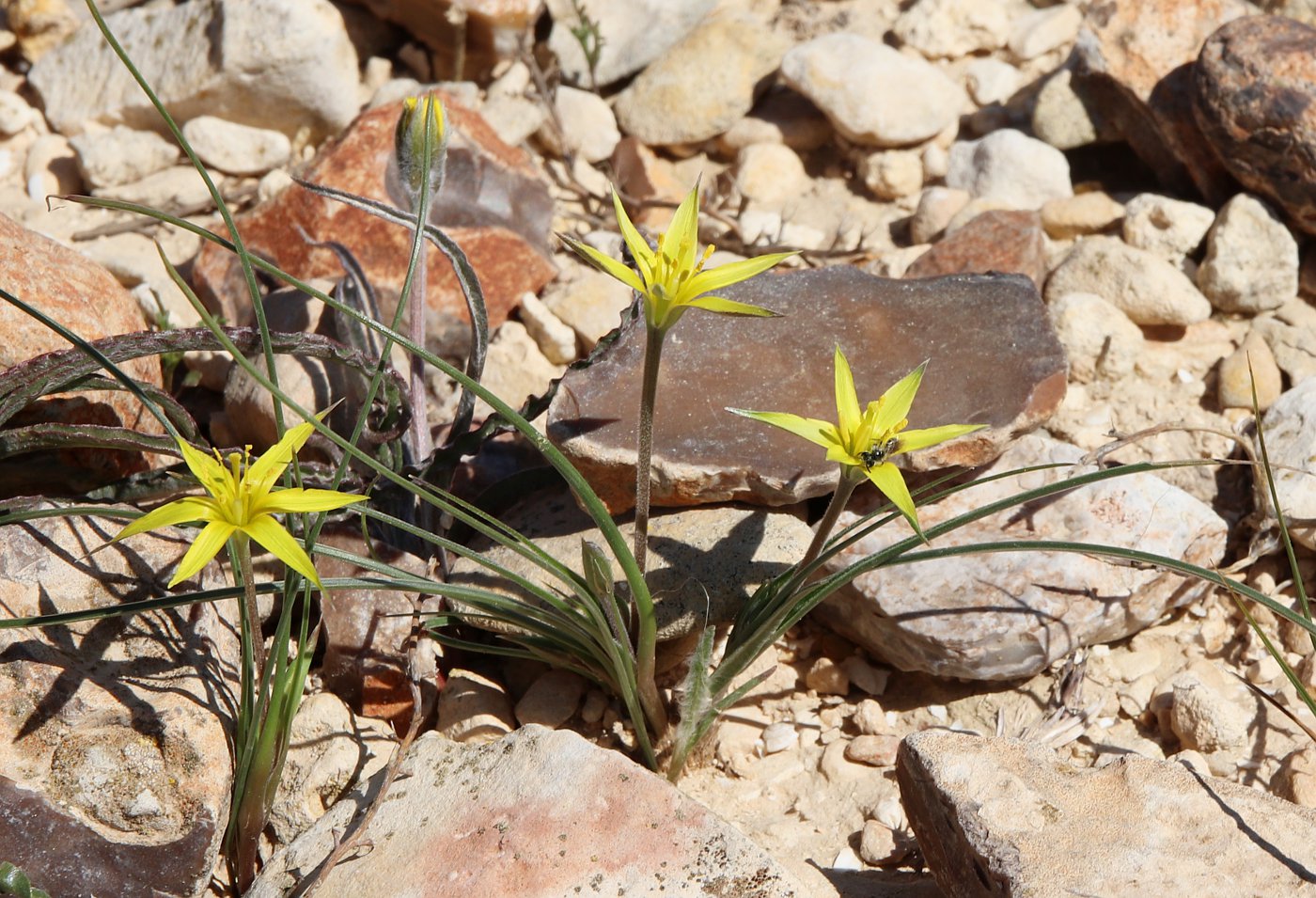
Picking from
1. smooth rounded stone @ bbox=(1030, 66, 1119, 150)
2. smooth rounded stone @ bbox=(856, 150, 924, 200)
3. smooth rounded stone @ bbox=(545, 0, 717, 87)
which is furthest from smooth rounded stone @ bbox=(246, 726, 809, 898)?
smooth rounded stone @ bbox=(545, 0, 717, 87)

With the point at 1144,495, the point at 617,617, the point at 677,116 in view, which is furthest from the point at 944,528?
the point at 677,116

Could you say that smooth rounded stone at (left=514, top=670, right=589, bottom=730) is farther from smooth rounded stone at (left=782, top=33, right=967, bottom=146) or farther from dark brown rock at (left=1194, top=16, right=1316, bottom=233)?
dark brown rock at (left=1194, top=16, right=1316, bottom=233)

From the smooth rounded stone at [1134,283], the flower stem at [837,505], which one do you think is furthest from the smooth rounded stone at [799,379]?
the smooth rounded stone at [1134,283]

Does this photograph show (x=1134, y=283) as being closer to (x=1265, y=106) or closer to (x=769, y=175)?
(x=1265, y=106)

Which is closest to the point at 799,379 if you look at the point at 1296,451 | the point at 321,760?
the point at 1296,451

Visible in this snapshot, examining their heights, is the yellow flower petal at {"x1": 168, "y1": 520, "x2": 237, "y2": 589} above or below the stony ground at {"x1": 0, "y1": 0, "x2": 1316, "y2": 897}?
above

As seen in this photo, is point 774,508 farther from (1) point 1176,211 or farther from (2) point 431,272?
(1) point 1176,211
